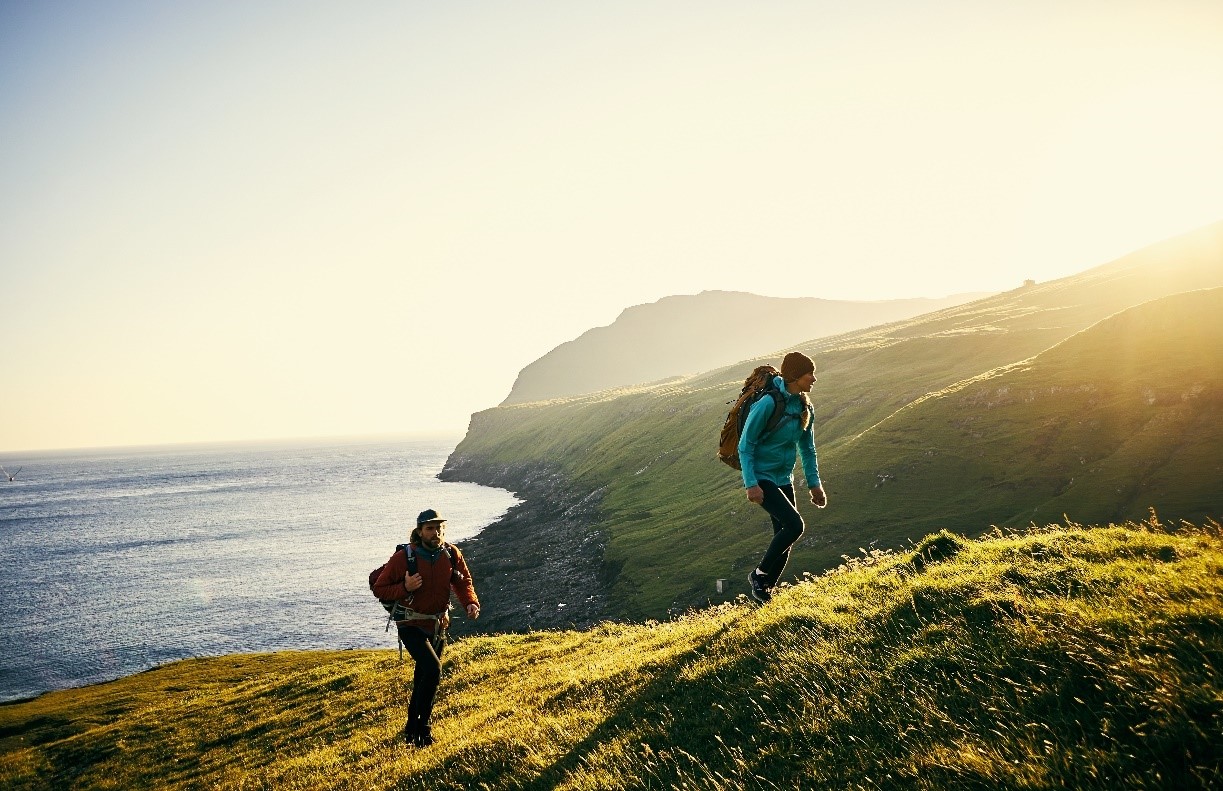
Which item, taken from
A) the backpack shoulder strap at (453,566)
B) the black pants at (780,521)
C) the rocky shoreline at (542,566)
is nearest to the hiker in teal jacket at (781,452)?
the black pants at (780,521)

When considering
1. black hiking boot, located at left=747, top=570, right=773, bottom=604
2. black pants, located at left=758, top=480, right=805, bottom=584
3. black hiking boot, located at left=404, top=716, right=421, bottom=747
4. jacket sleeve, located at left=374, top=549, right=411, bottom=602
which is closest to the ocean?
black hiking boot, located at left=404, top=716, right=421, bottom=747

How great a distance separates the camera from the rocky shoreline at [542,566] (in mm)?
53062

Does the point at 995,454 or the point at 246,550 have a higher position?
the point at 995,454

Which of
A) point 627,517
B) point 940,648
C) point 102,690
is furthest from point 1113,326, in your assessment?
point 102,690

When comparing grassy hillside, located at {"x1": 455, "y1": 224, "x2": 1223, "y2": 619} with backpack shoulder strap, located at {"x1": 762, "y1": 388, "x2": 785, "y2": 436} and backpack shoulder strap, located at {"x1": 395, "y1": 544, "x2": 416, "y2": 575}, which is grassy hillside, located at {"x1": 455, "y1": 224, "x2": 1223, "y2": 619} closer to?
backpack shoulder strap, located at {"x1": 762, "y1": 388, "x2": 785, "y2": 436}

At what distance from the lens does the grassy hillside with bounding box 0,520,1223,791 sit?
202 inches

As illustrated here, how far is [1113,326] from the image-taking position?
Answer: 49719 mm

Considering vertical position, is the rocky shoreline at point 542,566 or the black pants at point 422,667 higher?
the black pants at point 422,667

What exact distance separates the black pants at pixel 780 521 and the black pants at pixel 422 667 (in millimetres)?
6736

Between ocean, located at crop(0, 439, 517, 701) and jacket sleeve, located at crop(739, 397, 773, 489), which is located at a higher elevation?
jacket sleeve, located at crop(739, 397, 773, 489)

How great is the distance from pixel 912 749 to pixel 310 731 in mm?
20209

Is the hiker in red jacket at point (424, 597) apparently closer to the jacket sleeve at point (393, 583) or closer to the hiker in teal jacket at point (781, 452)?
the jacket sleeve at point (393, 583)

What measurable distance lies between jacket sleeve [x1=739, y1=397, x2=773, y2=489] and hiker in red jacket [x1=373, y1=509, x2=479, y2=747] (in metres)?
5.69

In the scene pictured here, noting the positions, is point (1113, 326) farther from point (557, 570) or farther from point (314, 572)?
point (314, 572)
